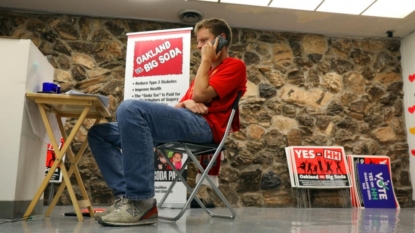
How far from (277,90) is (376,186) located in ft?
5.54

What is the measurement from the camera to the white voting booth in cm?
197

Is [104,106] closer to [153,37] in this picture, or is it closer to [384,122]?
[153,37]

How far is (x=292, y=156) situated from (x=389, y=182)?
1279 mm

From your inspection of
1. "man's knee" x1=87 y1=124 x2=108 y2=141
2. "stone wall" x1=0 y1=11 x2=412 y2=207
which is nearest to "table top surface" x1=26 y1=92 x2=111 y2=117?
"man's knee" x1=87 y1=124 x2=108 y2=141

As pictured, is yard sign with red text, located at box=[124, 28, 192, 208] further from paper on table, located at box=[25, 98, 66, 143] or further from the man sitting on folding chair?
the man sitting on folding chair

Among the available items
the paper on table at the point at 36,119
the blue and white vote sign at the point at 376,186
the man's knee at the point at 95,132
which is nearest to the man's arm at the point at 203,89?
the man's knee at the point at 95,132

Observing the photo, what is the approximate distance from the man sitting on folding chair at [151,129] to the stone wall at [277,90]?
2545 mm

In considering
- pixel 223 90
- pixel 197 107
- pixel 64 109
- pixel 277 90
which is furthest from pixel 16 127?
pixel 277 90

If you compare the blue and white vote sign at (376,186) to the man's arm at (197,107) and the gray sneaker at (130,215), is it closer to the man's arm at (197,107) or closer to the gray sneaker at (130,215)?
the man's arm at (197,107)

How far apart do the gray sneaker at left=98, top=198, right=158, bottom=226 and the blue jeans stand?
5cm

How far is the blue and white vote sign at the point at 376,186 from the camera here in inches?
176

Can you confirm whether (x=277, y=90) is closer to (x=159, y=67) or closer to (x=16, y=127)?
(x=159, y=67)

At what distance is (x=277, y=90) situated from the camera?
4.80 m

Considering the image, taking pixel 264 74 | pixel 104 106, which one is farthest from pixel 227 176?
pixel 104 106
